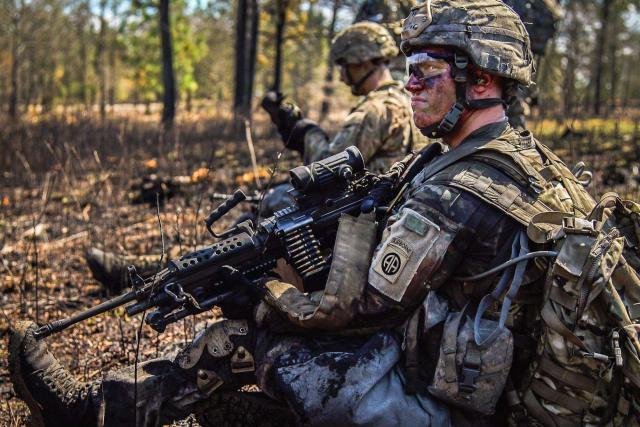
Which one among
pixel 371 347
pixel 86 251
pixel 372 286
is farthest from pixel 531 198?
pixel 86 251

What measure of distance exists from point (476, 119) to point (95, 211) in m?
4.74

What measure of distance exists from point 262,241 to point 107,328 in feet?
6.83

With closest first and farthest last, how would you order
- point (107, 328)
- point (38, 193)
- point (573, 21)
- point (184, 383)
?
1. point (184, 383)
2. point (107, 328)
3. point (38, 193)
4. point (573, 21)

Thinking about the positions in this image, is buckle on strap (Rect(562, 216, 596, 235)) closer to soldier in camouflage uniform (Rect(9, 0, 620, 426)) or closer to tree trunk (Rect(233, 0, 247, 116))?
soldier in camouflage uniform (Rect(9, 0, 620, 426))

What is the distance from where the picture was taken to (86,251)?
5148 millimetres

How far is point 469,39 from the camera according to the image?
248 centimetres

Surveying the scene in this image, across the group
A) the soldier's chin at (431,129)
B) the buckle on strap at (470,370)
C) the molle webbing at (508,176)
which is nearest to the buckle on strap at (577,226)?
the molle webbing at (508,176)

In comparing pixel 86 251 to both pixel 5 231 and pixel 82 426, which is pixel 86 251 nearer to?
pixel 5 231

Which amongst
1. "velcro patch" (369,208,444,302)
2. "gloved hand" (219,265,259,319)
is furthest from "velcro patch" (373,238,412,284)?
"gloved hand" (219,265,259,319)

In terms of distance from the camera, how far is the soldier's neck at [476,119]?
2586 mm

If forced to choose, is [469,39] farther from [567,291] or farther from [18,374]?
[18,374]

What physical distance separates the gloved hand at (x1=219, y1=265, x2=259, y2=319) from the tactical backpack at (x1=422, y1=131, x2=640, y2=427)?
92 centimetres

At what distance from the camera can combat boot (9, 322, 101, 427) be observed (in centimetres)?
272

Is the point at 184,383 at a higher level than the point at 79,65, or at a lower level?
higher
